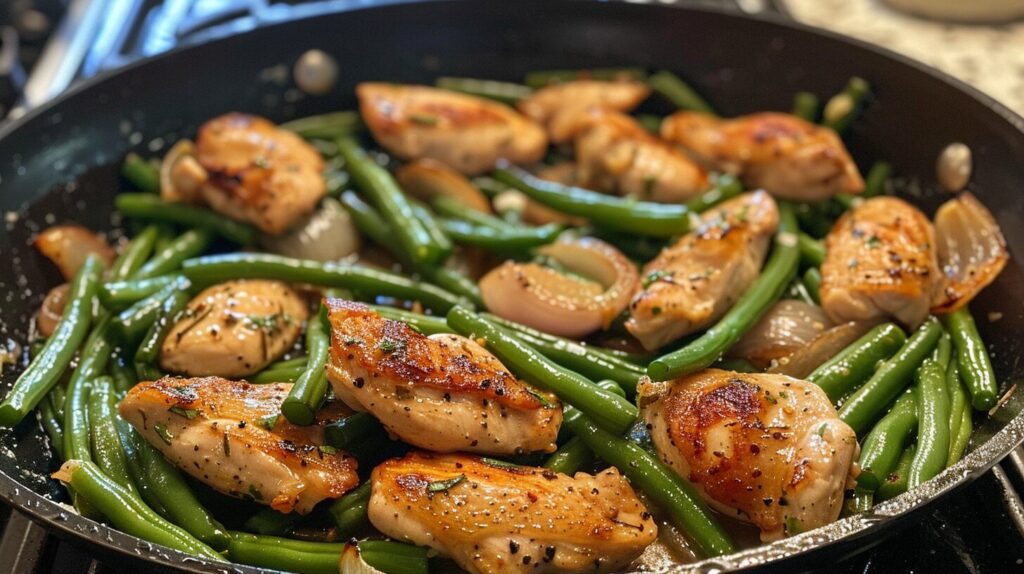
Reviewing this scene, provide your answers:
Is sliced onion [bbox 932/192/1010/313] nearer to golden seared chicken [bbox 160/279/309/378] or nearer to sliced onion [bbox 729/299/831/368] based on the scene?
sliced onion [bbox 729/299/831/368]

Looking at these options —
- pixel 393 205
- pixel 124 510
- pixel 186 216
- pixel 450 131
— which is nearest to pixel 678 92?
pixel 450 131

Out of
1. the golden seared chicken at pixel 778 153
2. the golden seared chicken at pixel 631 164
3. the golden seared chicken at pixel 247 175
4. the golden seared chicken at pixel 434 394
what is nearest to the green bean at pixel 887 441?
the golden seared chicken at pixel 434 394

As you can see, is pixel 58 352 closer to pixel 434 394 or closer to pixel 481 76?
pixel 434 394

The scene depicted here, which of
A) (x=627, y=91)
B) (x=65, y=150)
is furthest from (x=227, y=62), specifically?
(x=627, y=91)

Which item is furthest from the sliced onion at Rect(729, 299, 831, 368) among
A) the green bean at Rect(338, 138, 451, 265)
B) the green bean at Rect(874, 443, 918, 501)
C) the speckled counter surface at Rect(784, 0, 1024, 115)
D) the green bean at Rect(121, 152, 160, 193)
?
the green bean at Rect(121, 152, 160, 193)

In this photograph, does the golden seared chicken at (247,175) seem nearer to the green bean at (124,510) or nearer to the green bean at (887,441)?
the green bean at (124,510)

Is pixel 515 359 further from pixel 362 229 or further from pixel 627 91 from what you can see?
pixel 627 91
